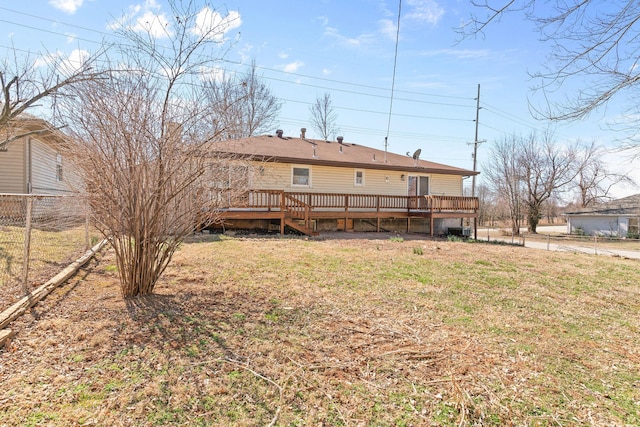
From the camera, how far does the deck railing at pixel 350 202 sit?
42.9ft

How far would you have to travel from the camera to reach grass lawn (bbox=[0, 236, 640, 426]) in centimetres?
222

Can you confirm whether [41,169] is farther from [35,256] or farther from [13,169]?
[35,256]

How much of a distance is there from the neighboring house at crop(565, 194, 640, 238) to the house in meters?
17.7

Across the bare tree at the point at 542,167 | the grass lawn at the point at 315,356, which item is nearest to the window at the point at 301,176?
the grass lawn at the point at 315,356

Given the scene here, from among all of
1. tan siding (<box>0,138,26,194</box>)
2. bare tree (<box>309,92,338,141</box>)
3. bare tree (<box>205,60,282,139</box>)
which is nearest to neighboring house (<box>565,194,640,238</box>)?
bare tree (<box>309,92,338,141</box>)

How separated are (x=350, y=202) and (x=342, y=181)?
1426 millimetres

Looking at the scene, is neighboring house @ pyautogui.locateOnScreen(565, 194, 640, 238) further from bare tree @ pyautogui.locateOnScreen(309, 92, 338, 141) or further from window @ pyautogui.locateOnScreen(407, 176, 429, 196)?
bare tree @ pyautogui.locateOnScreen(309, 92, 338, 141)

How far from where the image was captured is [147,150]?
3.62 m

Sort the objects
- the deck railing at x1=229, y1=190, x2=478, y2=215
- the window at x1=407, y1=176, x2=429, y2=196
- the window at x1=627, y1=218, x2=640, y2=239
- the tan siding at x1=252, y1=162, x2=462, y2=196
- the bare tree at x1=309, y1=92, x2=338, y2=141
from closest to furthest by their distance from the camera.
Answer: the deck railing at x1=229, y1=190, x2=478, y2=215, the tan siding at x1=252, y1=162, x2=462, y2=196, the window at x1=407, y1=176, x2=429, y2=196, the window at x1=627, y1=218, x2=640, y2=239, the bare tree at x1=309, y1=92, x2=338, y2=141

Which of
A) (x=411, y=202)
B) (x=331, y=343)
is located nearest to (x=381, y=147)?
(x=411, y=202)

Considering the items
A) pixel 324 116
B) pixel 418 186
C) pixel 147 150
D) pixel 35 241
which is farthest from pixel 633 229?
pixel 35 241

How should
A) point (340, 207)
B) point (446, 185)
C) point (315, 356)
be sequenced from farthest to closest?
1. point (446, 185)
2. point (340, 207)
3. point (315, 356)

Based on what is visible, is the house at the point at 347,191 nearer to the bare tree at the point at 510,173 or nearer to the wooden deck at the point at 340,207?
the wooden deck at the point at 340,207

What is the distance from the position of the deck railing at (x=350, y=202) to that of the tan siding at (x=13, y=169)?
7.89 metres
